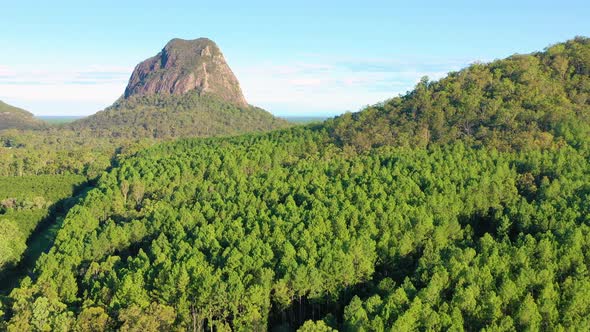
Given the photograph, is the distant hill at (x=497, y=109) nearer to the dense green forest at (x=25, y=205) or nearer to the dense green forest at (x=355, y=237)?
the dense green forest at (x=355, y=237)

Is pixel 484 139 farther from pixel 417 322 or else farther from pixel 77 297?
pixel 77 297

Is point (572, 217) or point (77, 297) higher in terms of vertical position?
point (572, 217)

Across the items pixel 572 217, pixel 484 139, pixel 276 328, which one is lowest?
pixel 276 328

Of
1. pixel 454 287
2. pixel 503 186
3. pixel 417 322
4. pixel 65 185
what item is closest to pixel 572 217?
pixel 503 186

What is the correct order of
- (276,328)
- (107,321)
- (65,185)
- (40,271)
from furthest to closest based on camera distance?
1. (65,185)
2. (40,271)
3. (276,328)
4. (107,321)

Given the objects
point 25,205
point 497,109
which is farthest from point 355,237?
point 25,205

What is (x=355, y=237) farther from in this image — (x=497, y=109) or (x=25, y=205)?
(x=25, y=205)

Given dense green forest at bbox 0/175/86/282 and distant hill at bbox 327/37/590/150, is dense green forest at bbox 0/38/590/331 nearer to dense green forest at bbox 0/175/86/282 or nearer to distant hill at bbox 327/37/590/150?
distant hill at bbox 327/37/590/150
